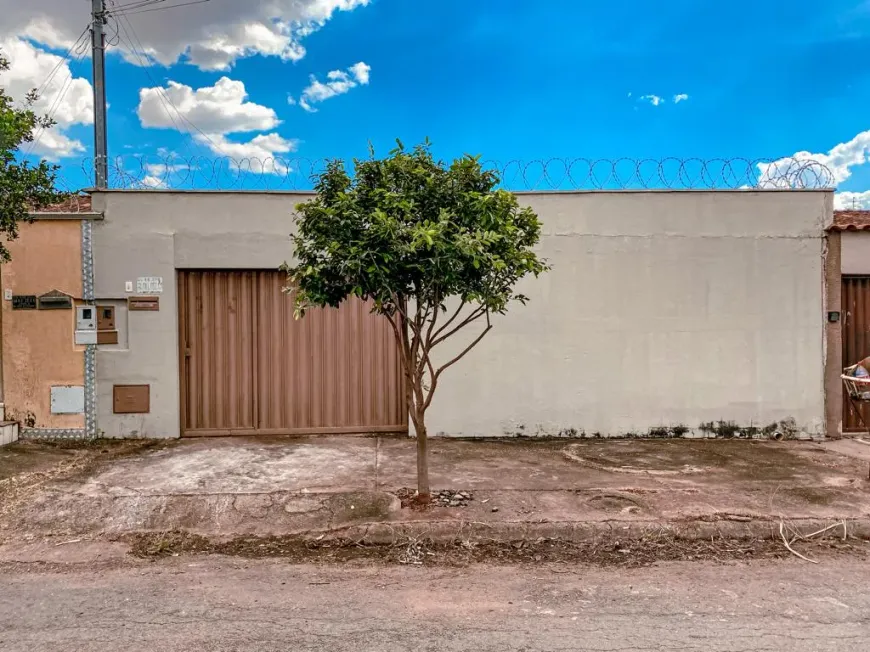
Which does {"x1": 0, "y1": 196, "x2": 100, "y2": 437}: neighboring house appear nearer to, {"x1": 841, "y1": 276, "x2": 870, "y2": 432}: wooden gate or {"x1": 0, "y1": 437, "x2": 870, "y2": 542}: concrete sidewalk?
{"x1": 0, "y1": 437, "x2": 870, "y2": 542}: concrete sidewalk

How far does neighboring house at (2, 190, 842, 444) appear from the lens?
22.9 ft

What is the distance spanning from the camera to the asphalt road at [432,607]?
2.76 meters

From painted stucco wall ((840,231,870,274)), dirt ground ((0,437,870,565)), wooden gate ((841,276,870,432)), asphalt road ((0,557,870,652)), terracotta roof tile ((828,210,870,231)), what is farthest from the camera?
wooden gate ((841,276,870,432))

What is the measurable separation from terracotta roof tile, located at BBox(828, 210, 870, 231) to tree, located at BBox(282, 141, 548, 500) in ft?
16.9

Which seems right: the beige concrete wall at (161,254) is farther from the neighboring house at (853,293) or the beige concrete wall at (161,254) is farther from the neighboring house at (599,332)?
the neighboring house at (853,293)

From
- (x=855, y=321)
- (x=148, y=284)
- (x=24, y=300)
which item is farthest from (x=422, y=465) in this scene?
(x=855, y=321)

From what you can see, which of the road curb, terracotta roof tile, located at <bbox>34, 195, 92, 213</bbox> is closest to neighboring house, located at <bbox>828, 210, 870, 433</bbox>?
the road curb

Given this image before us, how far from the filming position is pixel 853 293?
23.9 feet

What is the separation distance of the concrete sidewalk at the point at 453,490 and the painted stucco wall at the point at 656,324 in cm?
62

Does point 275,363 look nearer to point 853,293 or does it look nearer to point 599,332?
point 599,332

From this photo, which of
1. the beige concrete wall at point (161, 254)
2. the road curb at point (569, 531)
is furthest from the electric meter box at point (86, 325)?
the road curb at point (569, 531)

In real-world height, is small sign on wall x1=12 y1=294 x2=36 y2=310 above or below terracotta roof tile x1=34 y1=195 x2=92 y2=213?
below

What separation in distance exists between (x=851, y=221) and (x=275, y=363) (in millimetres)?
8358

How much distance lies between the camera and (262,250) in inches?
271
